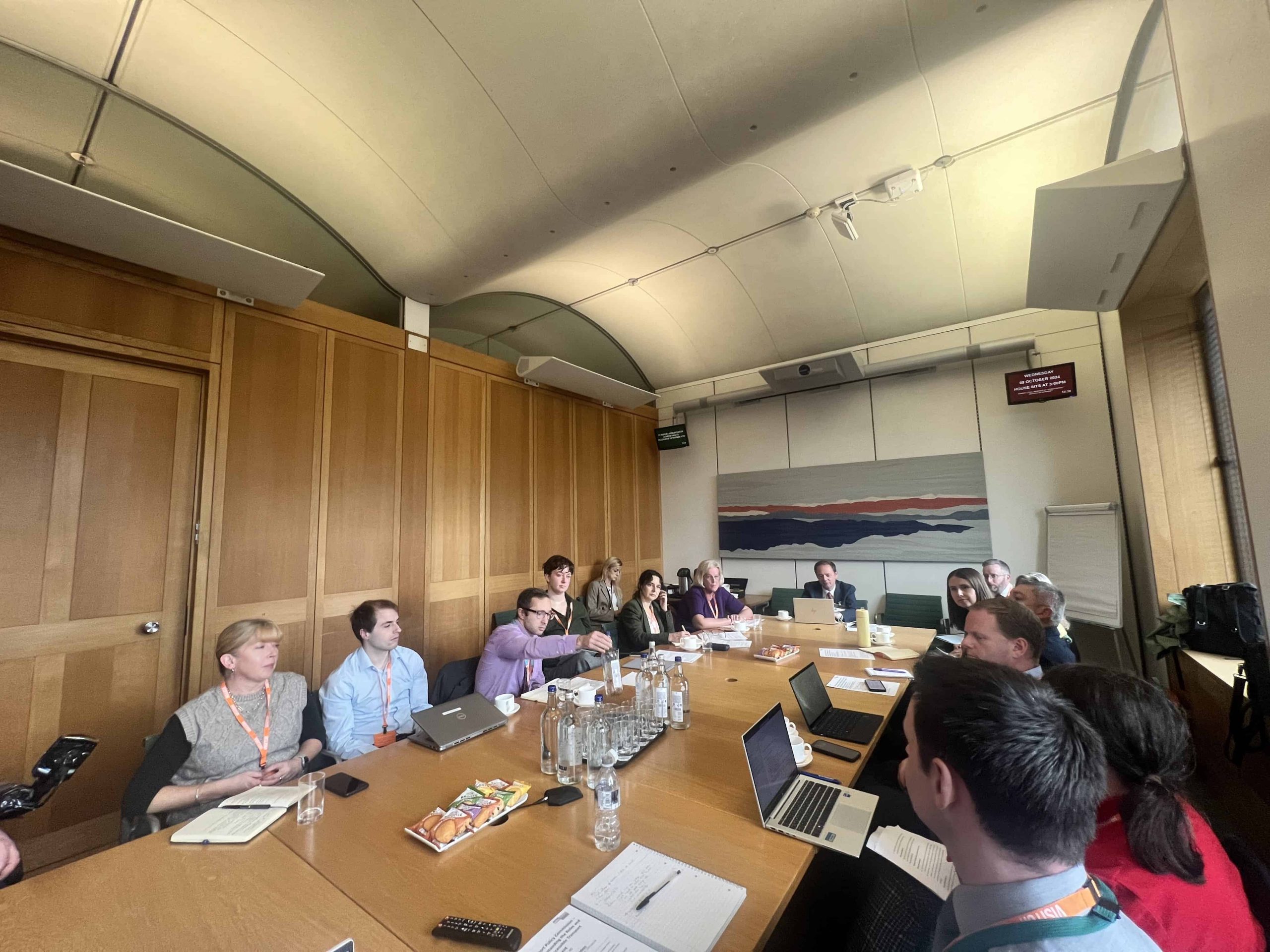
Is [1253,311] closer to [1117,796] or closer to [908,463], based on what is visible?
[1117,796]

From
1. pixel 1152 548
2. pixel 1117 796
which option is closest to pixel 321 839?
pixel 1117 796

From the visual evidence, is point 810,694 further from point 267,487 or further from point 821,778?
point 267,487

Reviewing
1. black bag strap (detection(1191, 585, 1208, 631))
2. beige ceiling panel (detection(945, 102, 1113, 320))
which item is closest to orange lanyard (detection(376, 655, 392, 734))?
black bag strap (detection(1191, 585, 1208, 631))

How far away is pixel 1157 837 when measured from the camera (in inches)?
38.6

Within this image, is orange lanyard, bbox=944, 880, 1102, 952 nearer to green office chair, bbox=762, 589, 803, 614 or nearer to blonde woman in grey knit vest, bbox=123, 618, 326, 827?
blonde woman in grey knit vest, bbox=123, 618, 326, 827

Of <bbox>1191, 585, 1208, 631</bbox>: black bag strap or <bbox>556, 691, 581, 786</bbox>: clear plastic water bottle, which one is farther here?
<bbox>1191, 585, 1208, 631</bbox>: black bag strap

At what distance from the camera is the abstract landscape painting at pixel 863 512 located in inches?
215

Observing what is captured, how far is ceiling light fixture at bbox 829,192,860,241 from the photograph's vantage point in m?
4.17

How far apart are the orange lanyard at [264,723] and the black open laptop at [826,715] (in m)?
2.12

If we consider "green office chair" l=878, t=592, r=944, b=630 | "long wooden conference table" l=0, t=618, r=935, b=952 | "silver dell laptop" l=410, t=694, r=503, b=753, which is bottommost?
"green office chair" l=878, t=592, r=944, b=630

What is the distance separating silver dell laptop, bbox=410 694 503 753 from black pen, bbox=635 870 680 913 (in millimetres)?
1109

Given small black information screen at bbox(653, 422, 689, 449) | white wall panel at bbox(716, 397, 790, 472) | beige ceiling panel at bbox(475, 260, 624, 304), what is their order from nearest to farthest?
beige ceiling panel at bbox(475, 260, 624, 304), white wall panel at bbox(716, 397, 790, 472), small black information screen at bbox(653, 422, 689, 449)

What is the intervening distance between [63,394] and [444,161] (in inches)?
106

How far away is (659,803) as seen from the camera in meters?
1.52
